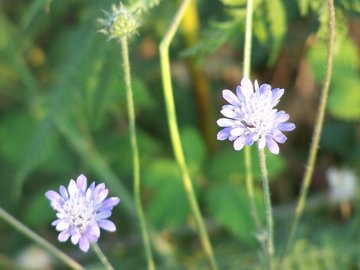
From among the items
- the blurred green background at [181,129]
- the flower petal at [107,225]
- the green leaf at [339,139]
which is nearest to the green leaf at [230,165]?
the blurred green background at [181,129]

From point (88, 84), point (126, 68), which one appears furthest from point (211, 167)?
point (126, 68)

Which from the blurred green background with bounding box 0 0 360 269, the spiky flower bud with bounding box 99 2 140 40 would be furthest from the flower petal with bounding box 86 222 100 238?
the blurred green background with bounding box 0 0 360 269

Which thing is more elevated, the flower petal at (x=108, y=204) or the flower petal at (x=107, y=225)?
the flower petal at (x=108, y=204)

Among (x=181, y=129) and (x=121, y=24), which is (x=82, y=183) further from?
(x=181, y=129)

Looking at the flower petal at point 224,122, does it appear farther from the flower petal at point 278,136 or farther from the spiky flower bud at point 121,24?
the spiky flower bud at point 121,24

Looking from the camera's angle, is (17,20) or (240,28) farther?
(17,20)

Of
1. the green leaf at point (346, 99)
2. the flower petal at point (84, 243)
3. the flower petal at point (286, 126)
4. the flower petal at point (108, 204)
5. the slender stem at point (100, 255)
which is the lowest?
the flower petal at point (84, 243)

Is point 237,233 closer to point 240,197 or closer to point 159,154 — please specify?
point 240,197
